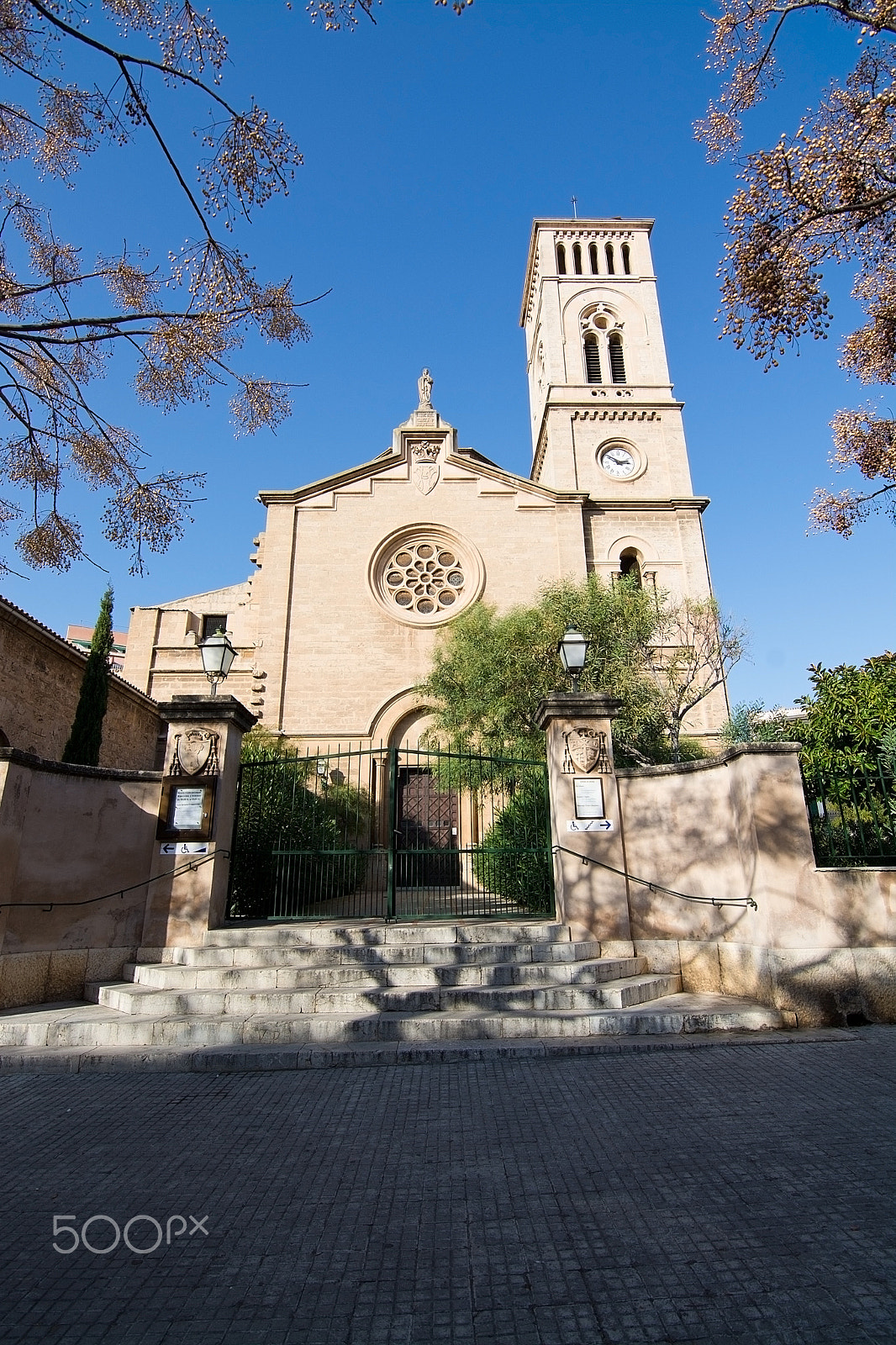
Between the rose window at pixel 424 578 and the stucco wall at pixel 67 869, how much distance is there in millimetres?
12929

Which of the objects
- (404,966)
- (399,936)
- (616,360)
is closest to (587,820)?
(399,936)

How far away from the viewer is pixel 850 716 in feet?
25.3

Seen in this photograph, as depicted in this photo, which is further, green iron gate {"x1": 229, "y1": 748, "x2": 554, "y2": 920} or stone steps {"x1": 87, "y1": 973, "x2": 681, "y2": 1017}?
green iron gate {"x1": 229, "y1": 748, "x2": 554, "y2": 920}

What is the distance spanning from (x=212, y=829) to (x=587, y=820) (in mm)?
4246

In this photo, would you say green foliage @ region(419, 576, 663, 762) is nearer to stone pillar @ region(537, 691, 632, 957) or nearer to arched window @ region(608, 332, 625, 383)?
stone pillar @ region(537, 691, 632, 957)

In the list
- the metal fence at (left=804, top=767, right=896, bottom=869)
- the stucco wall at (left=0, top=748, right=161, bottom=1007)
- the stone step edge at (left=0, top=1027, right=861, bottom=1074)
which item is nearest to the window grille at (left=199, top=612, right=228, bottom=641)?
the stucco wall at (left=0, top=748, right=161, bottom=1007)

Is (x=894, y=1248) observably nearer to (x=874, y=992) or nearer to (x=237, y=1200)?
(x=237, y=1200)

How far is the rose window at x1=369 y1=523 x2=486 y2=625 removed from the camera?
791 inches

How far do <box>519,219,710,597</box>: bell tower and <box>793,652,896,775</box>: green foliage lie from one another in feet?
44.4

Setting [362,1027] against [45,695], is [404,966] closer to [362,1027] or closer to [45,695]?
[362,1027]

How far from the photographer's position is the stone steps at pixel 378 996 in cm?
573

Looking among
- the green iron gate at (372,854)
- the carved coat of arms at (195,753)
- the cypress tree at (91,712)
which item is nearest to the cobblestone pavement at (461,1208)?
the carved coat of arms at (195,753)

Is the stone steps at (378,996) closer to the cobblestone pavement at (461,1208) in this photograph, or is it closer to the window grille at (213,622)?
the cobblestone pavement at (461,1208)

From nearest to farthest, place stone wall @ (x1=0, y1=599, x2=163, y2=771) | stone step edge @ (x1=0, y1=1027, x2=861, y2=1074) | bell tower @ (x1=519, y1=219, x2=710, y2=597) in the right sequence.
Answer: stone step edge @ (x1=0, y1=1027, x2=861, y2=1074) → stone wall @ (x1=0, y1=599, x2=163, y2=771) → bell tower @ (x1=519, y1=219, x2=710, y2=597)
